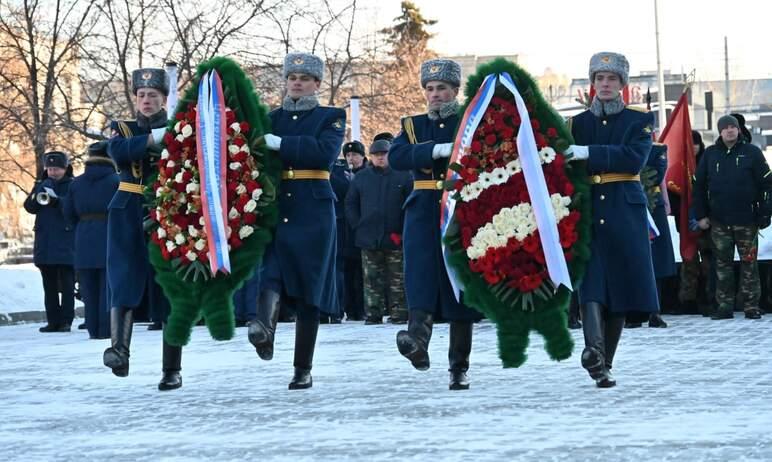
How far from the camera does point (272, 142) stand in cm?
1022

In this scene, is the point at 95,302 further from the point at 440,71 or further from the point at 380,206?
the point at 440,71

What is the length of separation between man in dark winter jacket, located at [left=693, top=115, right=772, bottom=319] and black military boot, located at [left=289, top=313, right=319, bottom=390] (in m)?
8.27

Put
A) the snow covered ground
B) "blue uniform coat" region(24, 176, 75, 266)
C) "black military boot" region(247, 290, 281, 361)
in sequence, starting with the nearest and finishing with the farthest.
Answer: the snow covered ground → "black military boot" region(247, 290, 281, 361) → "blue uniform coat" region(24, 176, 75, 266)

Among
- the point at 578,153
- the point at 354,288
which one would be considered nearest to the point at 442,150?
the point at 578,153

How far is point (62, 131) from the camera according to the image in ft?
96.1

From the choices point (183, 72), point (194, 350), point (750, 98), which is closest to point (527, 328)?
point (194, 350)

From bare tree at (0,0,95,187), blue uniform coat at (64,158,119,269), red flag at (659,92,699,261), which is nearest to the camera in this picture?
blue uniform coat at (64,158,119,269)

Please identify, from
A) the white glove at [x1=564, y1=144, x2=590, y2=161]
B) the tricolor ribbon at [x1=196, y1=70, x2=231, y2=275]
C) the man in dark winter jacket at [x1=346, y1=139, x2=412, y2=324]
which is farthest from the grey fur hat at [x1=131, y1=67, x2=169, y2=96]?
the man in dark winter jacket at [x1=346, y1=139, x2=412, y2=324]

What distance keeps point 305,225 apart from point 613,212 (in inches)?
76.5

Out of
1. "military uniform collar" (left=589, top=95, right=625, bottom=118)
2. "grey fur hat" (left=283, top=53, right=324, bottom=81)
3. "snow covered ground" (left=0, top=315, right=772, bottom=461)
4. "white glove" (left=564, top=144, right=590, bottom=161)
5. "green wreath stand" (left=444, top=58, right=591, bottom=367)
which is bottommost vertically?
"snow covered ground" (left=0, top=315, right=772, bottom=461)

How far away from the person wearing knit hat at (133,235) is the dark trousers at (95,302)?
21.1 feet

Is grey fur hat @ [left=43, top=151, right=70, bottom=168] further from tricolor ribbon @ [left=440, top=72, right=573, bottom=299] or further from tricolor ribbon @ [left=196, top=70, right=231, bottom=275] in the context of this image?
tricolor ribbon @ [left=440, top=72, right=573, bottom=299]

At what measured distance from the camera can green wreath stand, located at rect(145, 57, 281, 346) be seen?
10.2 m

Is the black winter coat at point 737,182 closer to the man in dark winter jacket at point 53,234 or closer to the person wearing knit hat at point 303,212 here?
the man in dark winter jacket at point 53,234
